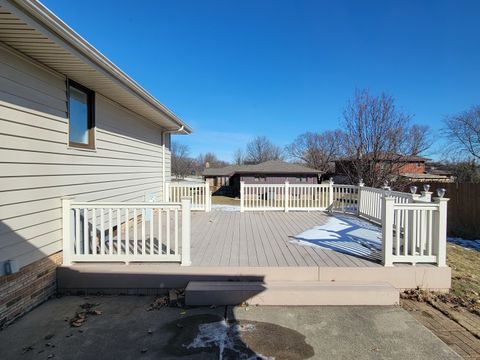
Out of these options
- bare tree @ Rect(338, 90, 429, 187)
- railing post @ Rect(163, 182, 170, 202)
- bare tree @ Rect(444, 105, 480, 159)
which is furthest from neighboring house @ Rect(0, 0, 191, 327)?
bare tree @ Rect(444, 105, 480, 159)

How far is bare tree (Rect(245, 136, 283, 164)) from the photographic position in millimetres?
54844

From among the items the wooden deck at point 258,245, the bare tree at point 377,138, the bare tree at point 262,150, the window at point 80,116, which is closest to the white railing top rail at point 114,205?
the wooden deck at point 258,245

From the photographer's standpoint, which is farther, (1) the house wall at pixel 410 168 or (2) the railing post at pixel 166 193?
(1) the house wall at pixel 410 168

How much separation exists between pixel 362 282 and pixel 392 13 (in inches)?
329

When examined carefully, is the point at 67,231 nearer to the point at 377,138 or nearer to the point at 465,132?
the point at 377,138

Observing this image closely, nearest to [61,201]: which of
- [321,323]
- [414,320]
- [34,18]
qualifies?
[34,18]

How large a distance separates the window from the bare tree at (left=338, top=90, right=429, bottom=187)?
814cm

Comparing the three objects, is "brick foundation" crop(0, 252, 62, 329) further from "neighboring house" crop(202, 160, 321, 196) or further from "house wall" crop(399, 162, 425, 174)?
"neighboring house" crop(202, 160, 321, 196)

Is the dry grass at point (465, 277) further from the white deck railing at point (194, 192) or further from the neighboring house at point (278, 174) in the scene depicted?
the neighboring house at point (278, 174)

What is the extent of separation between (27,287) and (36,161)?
4.60 ft

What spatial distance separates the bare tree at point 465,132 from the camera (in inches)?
925

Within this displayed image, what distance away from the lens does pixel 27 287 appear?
327 centimetres

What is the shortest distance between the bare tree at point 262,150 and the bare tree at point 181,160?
13.8 m

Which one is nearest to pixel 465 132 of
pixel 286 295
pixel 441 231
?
pixel 441 231
